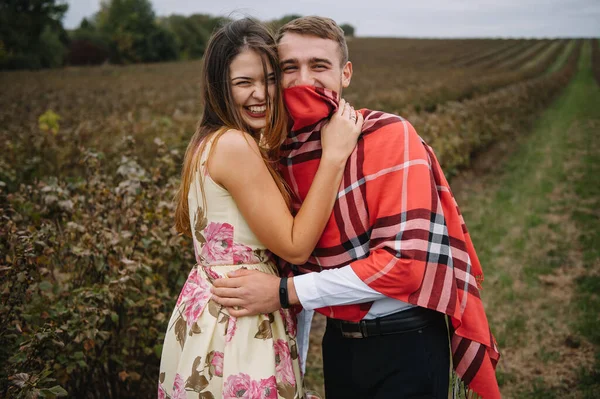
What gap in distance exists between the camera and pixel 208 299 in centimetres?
169

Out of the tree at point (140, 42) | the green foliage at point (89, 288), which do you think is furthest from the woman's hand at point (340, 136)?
the tree at point (140, 42)

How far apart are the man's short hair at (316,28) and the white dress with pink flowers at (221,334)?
588 millimetres

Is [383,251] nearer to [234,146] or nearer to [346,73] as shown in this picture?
[234,146]

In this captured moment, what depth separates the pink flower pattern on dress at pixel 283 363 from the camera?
162 centimetres

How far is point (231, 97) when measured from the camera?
5.66ft

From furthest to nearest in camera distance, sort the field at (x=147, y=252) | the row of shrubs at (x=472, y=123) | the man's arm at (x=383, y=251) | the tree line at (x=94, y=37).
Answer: the tree line at (x=94, y=37)
the row of shrubs at (x=472, y=123)
the field at (x=147, y=252)
the man's arm at (x=383, y=251)

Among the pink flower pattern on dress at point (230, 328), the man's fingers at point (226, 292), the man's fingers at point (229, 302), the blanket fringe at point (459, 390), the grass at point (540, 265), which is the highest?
the man's fingers at point (226, 292)

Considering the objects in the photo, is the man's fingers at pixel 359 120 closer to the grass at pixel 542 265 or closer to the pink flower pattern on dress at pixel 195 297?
the pink flower pattern on dress at pixel 195 297

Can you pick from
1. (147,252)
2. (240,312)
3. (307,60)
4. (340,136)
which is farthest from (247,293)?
(147,252)

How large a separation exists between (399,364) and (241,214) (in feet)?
2.54

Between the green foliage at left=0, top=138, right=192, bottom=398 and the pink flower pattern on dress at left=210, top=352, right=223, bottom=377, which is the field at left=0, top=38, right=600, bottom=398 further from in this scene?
the pink flower pattern on dress at left=210, top=352, right=223, bottom=377

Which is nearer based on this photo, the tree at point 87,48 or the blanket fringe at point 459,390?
the blanket fringe at point 459,390

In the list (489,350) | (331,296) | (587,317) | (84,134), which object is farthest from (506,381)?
(84,134)

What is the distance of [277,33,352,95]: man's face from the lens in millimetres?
1777
